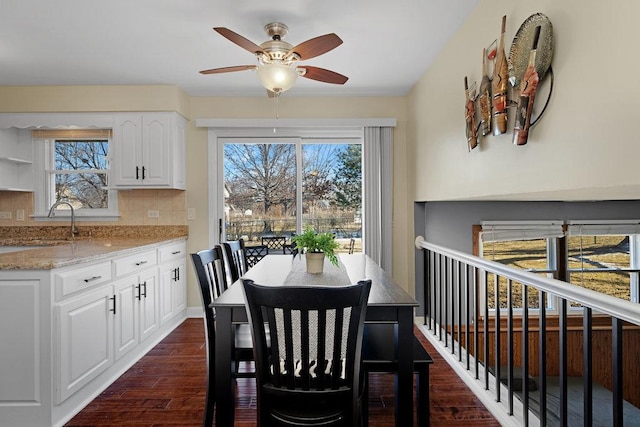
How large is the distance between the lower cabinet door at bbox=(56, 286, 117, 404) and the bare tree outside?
6.46ft

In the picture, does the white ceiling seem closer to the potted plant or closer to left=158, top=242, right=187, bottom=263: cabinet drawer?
the potted plant

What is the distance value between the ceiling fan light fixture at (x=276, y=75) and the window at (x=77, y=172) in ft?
8.32

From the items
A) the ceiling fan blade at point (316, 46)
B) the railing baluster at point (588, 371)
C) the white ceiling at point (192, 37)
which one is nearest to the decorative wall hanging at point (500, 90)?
the white ceiling at point (192, 37)

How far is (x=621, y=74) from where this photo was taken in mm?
1310

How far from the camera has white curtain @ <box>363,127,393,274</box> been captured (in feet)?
13.8

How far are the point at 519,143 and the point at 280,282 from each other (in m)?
1.38

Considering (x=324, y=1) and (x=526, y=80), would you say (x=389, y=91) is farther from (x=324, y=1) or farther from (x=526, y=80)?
(x=526, y=80)

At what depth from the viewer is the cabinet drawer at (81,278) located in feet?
7.00

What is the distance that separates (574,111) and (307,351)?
54.3 inches

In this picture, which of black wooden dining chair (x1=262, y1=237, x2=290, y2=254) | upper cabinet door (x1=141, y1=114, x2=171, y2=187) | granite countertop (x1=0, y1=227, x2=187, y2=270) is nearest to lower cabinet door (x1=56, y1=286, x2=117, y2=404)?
granite countertop (x1=0, y1=227, x2=187, y2=270)

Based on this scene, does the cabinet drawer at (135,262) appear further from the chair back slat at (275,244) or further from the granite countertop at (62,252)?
the chair back slat at (275,244)

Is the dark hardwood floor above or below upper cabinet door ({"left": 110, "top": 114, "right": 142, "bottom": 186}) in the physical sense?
below

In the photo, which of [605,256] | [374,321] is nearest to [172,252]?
[374,321]

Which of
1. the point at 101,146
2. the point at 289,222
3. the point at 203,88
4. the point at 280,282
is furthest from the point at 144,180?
the point at 280,282
